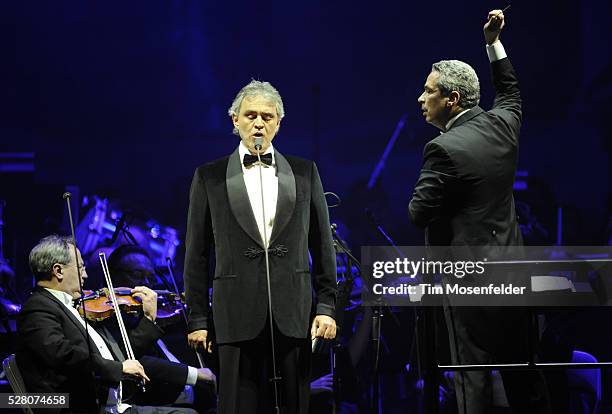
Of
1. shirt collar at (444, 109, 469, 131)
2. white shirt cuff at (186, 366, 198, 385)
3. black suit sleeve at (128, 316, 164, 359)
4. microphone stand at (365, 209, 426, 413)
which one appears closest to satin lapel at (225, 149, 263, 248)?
microphone stand at (365, 209, 426, 413)

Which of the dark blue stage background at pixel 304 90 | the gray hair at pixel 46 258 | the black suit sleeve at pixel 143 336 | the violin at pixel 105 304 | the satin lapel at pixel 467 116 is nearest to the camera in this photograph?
the satin lapel at pixel 467 116

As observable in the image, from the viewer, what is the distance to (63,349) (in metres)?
3.15

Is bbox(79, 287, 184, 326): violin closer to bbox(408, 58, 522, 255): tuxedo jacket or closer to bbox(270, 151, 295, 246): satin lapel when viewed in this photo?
bbox(270, 151, 295, 246): satin lapel

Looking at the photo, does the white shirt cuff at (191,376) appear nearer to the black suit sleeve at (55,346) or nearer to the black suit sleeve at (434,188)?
the black suit sleeve at (55,346)

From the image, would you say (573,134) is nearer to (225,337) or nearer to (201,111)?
(201,111)

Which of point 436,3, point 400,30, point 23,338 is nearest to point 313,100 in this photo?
point 400,30

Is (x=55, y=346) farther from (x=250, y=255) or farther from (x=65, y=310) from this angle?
(x=250, y=255)

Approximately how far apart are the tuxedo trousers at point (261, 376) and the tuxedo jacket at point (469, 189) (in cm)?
63

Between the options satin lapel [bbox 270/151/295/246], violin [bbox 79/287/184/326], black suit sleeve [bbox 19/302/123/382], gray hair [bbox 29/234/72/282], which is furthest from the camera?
violin [bbox 79/287/184/326]

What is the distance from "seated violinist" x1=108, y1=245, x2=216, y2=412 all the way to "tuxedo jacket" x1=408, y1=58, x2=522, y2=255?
5.70 feet

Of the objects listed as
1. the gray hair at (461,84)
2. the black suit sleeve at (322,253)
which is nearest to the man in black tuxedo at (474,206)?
the gray hair at (461,84)

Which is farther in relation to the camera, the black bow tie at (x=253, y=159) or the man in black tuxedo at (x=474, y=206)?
the black bow tie at (x=253, y=159)

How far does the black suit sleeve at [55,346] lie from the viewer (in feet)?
10.4

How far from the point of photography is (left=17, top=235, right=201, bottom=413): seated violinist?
3.18 meters
